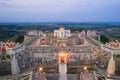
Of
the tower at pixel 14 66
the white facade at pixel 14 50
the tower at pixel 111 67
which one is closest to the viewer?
the tower at pixel 111 67

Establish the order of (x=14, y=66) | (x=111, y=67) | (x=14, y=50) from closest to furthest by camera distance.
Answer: (x=111, y=67)
(x=14, y=66)
(x=14, y=50)

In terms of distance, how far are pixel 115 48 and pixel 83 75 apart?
55.1 feet

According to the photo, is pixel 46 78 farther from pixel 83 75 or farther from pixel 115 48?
pixel 115 48

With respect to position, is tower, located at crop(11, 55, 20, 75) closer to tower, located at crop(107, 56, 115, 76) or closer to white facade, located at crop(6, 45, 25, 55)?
white facade, located at crop(6, 45, 25, 55)

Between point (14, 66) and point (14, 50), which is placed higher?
point (14, 50)

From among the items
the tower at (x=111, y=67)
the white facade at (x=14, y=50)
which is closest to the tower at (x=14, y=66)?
the white facade at (x=14, y=50)

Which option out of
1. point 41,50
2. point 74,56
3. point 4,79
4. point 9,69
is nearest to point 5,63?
point 9,69

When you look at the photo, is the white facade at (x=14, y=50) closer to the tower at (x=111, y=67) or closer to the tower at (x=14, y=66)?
the tower at (x=14, y=66)

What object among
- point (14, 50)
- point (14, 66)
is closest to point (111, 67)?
point (14, 66)

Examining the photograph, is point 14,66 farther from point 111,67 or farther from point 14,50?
point 111,67

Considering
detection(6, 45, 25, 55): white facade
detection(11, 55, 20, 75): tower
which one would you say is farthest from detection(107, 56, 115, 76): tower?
detection(6, 45, 25, 55): white facade

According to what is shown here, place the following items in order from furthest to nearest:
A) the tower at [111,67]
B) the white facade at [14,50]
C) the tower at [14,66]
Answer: the white facade at [14,50] → the tower at [14,66] → the tower at [111,67]

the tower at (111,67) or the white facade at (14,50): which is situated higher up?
the white facade at (14,50)

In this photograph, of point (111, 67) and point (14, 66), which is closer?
point (111, 67)
